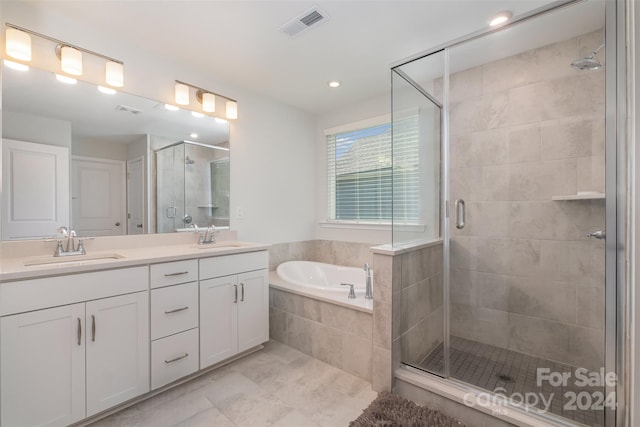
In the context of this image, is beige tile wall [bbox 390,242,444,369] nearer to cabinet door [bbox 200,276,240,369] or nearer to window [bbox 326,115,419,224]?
window [bbox 326,115,419,224]

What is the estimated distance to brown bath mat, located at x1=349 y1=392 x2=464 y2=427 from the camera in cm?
147

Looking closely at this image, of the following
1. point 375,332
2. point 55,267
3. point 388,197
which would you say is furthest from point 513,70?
point 55,267

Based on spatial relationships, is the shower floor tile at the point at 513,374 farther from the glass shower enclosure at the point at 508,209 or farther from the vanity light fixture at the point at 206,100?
the vanity light fixture at the point at 206,100

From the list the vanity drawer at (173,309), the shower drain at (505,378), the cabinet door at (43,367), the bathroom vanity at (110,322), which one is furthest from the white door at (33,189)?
the shower drain at (505,378)

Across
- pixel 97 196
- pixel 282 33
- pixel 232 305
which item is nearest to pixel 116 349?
pixel 232 305

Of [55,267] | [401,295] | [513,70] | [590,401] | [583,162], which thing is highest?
[513,70]

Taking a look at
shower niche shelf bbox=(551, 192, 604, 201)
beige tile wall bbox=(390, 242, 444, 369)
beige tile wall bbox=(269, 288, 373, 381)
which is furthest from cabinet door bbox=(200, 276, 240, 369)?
shower niche shelf bbox=(551, 192, 604, 201)

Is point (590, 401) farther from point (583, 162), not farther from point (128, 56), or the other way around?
point (128, 56)

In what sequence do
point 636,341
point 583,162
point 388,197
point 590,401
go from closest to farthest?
point 636,341 < point 590,401 < point 583,162 < point 388,197

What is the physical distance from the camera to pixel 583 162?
199 centimetres

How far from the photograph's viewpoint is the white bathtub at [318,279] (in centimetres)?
231

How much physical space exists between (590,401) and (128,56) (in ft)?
12.2

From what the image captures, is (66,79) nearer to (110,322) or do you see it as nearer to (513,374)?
(110,322)

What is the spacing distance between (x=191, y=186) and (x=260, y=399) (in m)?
1.78
